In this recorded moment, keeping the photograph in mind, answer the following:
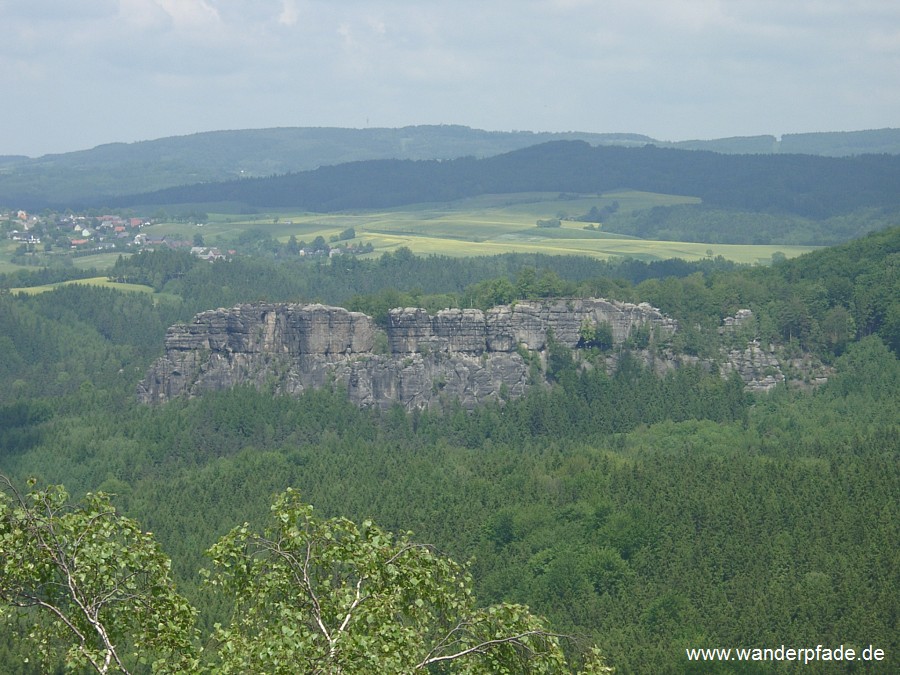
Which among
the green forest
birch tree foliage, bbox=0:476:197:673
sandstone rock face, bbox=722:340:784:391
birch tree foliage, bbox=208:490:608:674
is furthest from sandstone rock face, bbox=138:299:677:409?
birch tree foliage, bbox=0:476:197:673

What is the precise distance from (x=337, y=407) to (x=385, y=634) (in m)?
102

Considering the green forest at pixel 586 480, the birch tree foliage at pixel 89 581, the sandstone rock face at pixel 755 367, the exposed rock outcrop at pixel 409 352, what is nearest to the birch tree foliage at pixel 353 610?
the green forest at pixel 586 480

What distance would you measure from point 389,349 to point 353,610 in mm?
104803

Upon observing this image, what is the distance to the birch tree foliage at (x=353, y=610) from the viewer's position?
3269 cm

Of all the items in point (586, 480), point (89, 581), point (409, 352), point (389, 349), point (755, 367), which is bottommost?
point (586, 480)

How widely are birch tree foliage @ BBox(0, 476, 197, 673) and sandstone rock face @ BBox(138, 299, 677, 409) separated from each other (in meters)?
102

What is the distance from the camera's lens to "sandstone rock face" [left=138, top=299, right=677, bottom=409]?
137125 millimetres

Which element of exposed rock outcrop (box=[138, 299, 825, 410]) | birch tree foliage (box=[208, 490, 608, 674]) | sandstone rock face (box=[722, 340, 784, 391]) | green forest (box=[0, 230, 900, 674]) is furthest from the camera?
sandstone rock face (box=[722, 340, 784, 391])

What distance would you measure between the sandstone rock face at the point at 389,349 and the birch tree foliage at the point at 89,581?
335 ft

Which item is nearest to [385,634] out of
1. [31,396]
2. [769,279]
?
[769,279]

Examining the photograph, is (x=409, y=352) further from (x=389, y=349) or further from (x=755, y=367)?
(x=755, y=367)

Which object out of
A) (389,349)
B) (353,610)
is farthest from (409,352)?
(353,610)

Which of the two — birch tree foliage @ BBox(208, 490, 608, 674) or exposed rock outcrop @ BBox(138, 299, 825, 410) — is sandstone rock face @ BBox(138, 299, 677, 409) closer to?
exposed rock outcrop @ BBox(138, 299, 825, 410)

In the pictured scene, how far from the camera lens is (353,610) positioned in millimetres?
33594
